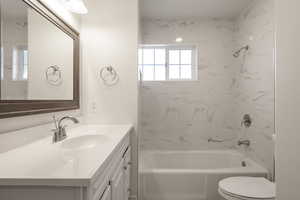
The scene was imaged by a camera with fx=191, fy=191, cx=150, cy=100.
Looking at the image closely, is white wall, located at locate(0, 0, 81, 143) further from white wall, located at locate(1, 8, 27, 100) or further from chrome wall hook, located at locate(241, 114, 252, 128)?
chrome wall hook, located at locate(241, 114, 252, 128)

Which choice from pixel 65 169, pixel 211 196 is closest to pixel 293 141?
pixel 65 169

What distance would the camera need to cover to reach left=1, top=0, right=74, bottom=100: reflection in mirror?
1.11m

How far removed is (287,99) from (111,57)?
5.78ft

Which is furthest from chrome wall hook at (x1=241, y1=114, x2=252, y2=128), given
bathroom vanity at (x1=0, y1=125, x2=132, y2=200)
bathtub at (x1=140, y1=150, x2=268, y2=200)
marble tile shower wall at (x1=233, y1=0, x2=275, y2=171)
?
bathroom vanity at (x1=0, y1=125, x2=132, y2=200)

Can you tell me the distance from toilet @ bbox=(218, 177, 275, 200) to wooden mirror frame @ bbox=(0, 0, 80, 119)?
161cm

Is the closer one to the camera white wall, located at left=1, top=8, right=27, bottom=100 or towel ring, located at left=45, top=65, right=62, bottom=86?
white wall, located at left=1, top=8, right=27, bottom=100

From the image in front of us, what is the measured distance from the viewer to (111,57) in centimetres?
218

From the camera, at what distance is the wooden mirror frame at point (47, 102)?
112 centimetres

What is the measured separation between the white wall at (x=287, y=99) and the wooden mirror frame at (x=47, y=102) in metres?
1.42

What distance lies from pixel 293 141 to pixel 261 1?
7.00 ft

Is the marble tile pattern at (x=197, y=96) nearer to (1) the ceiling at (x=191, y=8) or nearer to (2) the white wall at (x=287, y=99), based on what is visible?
(1) the ceiling at (x=191, y=8)

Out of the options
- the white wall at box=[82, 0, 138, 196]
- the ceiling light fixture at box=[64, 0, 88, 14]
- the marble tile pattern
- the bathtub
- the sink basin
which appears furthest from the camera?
the marble tile pattern

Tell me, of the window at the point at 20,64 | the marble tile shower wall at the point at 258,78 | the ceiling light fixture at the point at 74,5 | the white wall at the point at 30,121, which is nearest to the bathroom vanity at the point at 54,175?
the white wall at the point at 30,121

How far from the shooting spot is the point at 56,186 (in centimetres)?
72
